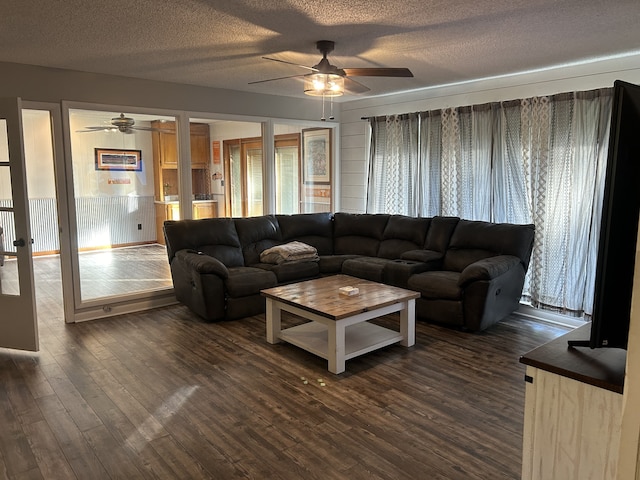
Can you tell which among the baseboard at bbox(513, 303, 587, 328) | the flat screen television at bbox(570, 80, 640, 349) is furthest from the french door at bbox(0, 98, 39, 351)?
the baseboard at bbox(513, 303, 587, 328)

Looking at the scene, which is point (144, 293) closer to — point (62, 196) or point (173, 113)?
point (62, 196)

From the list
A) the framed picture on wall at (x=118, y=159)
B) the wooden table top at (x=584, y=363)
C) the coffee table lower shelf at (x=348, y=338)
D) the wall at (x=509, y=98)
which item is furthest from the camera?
the framed picture on wall at (x=118, y=159)

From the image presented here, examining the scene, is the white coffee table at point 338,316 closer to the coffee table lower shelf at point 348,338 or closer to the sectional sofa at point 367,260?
the coffee table lower shelf at point 348,338

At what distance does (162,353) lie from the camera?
3916 mm

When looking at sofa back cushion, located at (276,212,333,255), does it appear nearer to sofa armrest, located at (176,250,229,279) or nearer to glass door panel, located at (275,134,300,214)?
glass door panel, located at (275,134,300,214)

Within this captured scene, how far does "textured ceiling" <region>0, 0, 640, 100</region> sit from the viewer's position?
283cm

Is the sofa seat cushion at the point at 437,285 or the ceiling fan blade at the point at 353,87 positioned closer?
the ceiling fan blade at the point at 353,87

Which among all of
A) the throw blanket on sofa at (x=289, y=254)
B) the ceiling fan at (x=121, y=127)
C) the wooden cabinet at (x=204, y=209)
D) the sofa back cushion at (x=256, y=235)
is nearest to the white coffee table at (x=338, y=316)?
the throw blanket on sofa at (x=289, y=254)

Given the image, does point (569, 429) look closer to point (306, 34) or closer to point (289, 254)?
point (306, 34)

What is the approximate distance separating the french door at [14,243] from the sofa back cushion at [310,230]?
9.47 ft

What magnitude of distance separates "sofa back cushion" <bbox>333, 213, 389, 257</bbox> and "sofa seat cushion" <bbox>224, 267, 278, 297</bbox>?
1420 mm

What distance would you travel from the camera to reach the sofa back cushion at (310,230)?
6004mm

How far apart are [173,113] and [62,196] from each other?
4.88ft

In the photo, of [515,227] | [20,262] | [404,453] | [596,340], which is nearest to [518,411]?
[404,453]
